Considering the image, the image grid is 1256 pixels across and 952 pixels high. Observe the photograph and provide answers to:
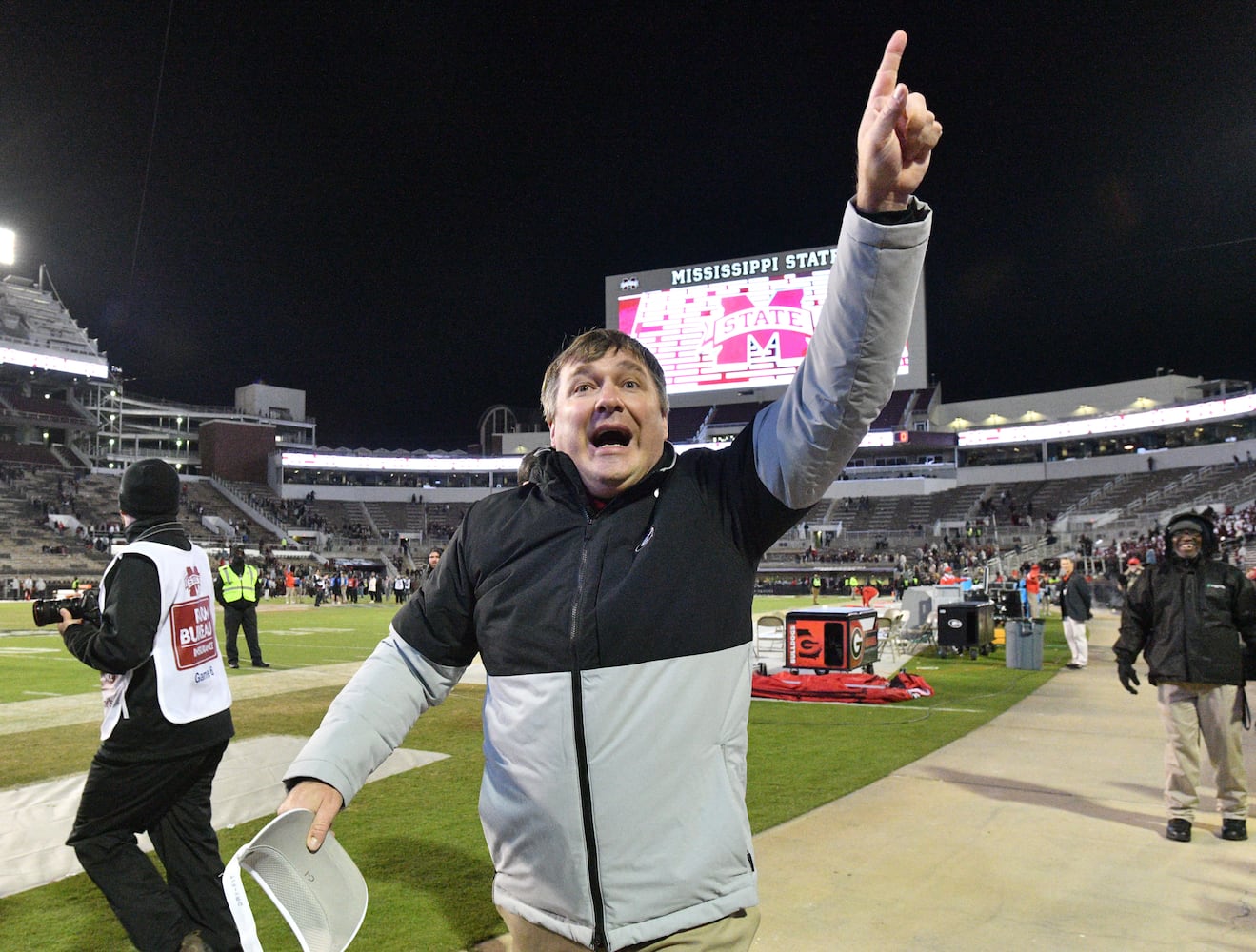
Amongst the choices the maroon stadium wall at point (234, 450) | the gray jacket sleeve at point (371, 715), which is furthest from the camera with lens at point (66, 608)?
the maroon stadium wall at point (234, 450)

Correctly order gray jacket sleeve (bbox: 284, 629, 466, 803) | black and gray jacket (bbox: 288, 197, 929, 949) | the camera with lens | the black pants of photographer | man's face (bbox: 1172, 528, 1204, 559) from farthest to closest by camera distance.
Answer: man's face (bbox: 1172, 528, 1204, 559)
the camera with lens
the black pants of photographer
gray jacket sleeve (bbox: 284, 629, 466, 803)
black and gray jacket (bbox: 288, 197, 929, 949)

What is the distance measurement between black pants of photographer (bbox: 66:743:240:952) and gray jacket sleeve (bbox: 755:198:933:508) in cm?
300

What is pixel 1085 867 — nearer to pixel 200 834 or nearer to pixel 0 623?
pixel 200 834

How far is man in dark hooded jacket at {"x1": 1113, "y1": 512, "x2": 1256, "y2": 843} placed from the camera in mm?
5148

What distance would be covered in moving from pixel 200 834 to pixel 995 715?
8397 mm

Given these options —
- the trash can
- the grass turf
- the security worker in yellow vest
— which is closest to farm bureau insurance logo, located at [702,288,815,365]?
the trash can

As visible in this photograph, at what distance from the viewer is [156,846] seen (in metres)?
3.46

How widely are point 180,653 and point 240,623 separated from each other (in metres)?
10.7

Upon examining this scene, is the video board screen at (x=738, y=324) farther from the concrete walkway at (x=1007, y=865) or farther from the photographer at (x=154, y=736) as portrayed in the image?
the photographer at (x=154, y=736)

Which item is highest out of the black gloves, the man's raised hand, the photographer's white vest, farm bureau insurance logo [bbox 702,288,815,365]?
farm bureau insurance logo [bbox 702,288,815,365]

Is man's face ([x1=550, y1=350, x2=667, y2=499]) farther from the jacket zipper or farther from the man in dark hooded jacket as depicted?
the man in dark hooded jacket

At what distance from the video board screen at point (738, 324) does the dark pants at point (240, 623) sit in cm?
3649

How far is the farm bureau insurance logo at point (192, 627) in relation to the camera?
3.56 metres

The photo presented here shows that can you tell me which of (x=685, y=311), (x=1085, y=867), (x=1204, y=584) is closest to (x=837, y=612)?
(x=1204, y=584)
